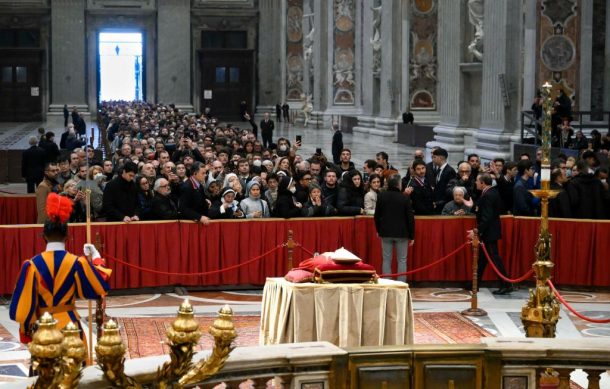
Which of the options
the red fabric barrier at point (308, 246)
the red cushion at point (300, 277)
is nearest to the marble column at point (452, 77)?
the red fabric barrier at point (308, 246)

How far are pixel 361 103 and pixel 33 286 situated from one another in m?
39.7

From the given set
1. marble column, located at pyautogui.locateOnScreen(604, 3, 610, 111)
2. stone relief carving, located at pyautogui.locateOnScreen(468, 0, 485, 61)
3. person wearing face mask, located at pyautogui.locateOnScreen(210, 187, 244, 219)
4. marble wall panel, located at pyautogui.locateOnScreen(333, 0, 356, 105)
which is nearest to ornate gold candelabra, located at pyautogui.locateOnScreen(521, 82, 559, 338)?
person wearing face mask, located at pyautogui.locateOnScreen(210, 187, 244, 219)

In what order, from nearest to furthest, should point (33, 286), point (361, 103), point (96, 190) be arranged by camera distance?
point (33, 286) → point (96, 190) → point (361, 103)

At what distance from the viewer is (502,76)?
2659 centimetres

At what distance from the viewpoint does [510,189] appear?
1733 centimetres

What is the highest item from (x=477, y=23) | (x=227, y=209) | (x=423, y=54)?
(x=477, y=23)

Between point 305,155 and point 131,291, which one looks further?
point 305,155

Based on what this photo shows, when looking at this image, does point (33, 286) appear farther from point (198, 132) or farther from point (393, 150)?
point (393, 150)

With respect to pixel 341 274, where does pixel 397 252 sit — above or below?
below

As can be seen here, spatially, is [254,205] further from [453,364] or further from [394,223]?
[453,364]

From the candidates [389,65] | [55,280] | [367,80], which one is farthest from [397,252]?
[367,80]

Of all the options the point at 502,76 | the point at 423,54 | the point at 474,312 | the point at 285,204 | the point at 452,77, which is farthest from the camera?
the point at 423,54

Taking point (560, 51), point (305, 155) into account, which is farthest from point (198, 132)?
point (560, 51)

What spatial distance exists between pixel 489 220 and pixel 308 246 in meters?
2.45
